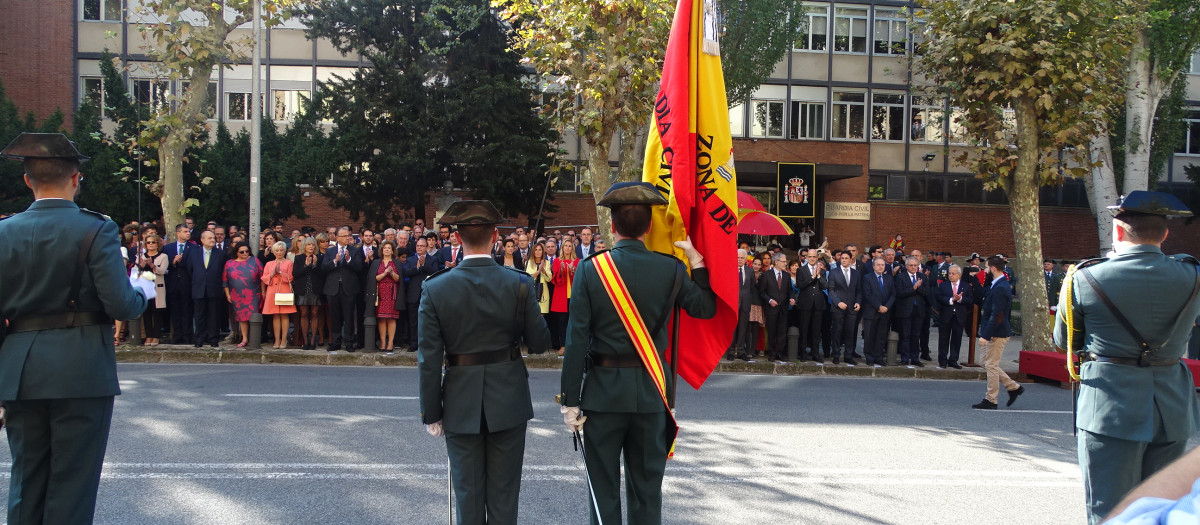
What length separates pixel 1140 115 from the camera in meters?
22.6

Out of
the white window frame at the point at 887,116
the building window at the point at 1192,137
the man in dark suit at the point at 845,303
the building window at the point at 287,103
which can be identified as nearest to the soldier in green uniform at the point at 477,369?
the man in dark suit at the point at 845,303

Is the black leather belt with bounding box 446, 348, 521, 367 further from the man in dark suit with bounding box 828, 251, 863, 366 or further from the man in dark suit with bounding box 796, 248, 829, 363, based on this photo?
the man in dark suit with bounding box 828, 251, 863, 366

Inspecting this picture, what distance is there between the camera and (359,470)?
19.1 ft

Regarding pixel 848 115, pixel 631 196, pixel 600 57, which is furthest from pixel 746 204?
pixel 848 115

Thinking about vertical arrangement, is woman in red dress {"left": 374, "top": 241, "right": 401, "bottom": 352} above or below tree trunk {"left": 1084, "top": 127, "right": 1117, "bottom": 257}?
below

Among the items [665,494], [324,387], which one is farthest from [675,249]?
[324,387]

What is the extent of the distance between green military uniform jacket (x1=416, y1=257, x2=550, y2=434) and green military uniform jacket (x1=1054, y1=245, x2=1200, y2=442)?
3.07 meters

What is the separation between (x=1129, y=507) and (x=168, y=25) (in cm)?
1508

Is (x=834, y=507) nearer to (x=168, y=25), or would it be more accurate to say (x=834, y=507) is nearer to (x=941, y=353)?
(x=941, y=353)

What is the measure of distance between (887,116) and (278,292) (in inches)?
998

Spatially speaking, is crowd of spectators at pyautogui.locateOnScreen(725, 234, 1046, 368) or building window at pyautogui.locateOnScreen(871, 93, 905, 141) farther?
building window at pyautogui.locateOnScreen(871, 93, 905, 141)

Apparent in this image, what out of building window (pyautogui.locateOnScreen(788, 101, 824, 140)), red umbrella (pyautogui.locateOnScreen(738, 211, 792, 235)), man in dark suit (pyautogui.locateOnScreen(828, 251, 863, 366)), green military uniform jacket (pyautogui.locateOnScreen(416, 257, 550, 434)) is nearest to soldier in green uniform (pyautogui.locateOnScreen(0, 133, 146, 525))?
green military uniform jacket (pyautogui.locateOnScreen(416, 257, 550, 434))

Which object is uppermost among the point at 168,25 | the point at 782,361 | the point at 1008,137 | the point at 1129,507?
the point at 168,25

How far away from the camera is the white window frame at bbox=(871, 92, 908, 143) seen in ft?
99.9
